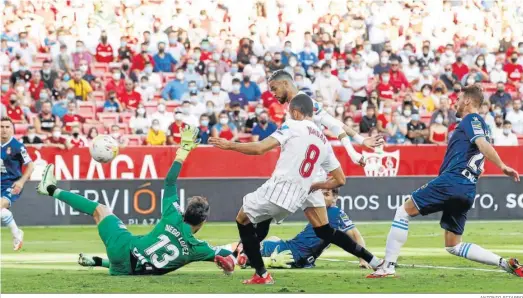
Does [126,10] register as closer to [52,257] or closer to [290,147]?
[52,257]

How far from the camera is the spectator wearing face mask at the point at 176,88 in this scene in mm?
30844

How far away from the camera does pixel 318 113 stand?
13547 millimetres

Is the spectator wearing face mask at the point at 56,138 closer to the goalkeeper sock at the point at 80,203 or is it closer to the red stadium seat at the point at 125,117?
the red stadium seat at the point at 125,117

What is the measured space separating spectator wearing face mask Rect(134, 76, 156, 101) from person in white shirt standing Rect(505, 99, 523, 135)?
988cm

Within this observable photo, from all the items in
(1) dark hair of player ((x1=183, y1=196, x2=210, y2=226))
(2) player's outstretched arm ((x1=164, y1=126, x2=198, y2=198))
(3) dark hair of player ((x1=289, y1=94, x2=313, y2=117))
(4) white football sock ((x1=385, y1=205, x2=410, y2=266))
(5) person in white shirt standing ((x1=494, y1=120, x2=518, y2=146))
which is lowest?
(5) person in white shirt standing ((x1=494, y1=120, x2=518, y2=146))

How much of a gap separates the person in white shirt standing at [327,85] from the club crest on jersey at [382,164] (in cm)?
408

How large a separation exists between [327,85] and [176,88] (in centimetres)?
422

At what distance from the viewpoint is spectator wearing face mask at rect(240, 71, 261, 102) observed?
102 feet

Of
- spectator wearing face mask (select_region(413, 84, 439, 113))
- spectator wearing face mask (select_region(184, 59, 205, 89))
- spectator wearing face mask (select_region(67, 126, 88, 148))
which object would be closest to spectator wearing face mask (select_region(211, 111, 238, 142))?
spectator wearing face mask (select_region(184, 59, 205, 89))

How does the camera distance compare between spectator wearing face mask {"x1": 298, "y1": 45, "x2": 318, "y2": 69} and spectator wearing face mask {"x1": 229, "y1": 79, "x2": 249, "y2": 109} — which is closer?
spectator wearing face mask {"x1": 229, "y1": 79, "x2": 249, "y2": 109}

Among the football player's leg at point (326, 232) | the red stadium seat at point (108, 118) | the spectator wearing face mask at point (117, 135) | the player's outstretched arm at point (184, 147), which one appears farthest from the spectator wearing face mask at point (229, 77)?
the football player's leg at point (326, 232)

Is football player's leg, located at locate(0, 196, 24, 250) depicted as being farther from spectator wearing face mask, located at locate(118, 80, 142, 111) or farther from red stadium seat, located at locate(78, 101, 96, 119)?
spectator wearing face mask, located at locate(118, 80, 142, 111)

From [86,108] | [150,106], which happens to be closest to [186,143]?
[86,108]
